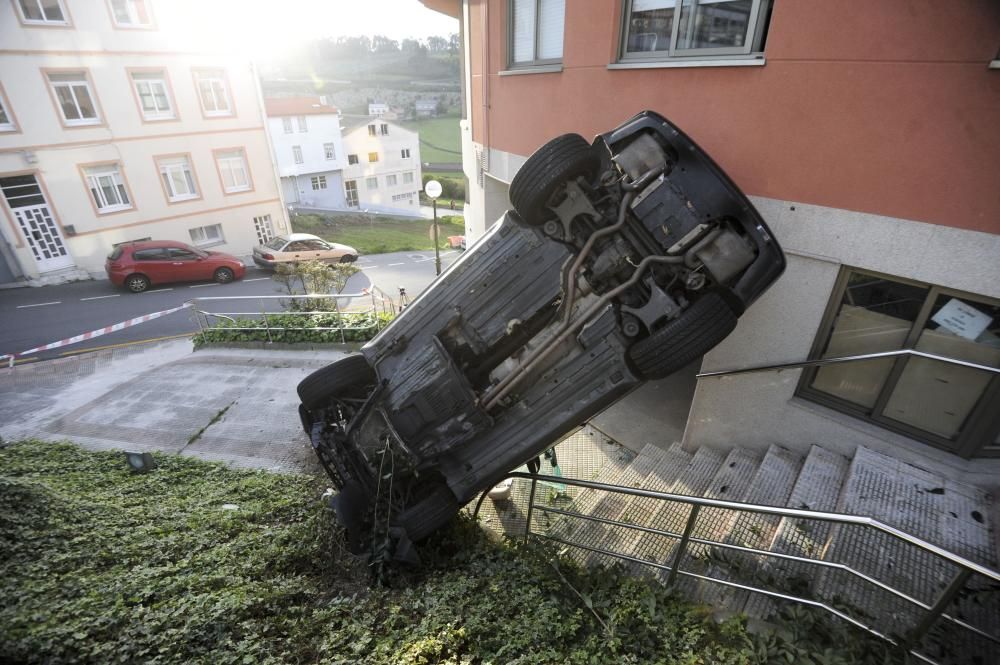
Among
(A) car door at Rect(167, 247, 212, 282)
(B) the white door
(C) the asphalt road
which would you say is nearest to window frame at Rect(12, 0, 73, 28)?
(B) the white door

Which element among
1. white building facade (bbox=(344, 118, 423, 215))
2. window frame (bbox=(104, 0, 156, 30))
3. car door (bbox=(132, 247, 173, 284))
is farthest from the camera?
white building facade (bbox=(344, 118, 423, 215))

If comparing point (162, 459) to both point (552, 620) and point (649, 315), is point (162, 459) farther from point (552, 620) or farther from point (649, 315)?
point (649, 315)

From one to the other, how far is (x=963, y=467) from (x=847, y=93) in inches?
125

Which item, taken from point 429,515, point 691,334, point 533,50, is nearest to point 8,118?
point 533,50

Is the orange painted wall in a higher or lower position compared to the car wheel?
higher

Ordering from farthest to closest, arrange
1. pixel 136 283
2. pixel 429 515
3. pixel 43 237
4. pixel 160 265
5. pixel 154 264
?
1. pixel 43 237
2. pixel 160 265
3. pixel 154 264
4. pixel 136 283
5. pixel 429 515

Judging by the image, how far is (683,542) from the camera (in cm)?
307

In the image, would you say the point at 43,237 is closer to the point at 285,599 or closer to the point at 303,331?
the point at 303,331

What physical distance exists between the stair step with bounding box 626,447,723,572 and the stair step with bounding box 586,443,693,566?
5 centimetres

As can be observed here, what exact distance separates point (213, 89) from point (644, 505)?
22.6 metres

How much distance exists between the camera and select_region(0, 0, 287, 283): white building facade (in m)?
14.9

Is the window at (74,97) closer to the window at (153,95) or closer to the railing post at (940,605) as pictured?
the window at (153,95)

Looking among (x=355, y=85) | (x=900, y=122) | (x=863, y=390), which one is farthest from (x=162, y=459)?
(x=355, y=85)

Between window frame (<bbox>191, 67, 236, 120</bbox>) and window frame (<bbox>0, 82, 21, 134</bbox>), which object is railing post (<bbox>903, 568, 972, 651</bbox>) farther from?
window frame (<bbox>191, 67, 236, 120</bbox>)
